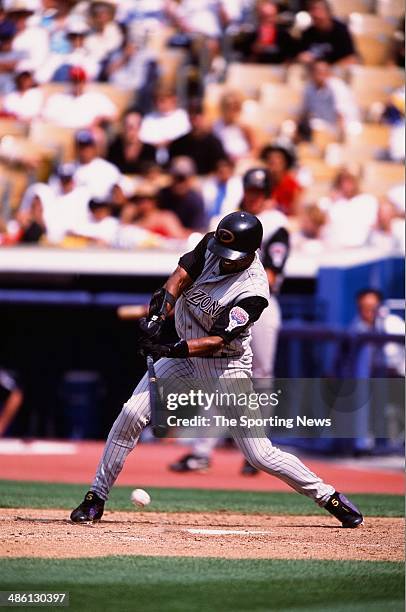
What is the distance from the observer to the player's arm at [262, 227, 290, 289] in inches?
285

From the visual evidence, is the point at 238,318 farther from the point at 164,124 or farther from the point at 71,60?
the point at 71,60

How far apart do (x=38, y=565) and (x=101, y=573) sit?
8.8 inches

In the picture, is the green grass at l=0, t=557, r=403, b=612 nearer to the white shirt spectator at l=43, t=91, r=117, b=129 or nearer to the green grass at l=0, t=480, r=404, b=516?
the green grass at l=0, t=480, r=404, b=516

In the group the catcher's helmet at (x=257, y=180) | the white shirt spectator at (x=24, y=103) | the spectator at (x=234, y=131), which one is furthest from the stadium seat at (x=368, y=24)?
the catcher's helmet at (x=257, y=180)

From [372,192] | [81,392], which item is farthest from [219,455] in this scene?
[372,192]

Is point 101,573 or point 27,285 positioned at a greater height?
point 101,573

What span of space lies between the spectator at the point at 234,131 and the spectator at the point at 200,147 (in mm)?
134

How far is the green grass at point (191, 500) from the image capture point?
618 cm

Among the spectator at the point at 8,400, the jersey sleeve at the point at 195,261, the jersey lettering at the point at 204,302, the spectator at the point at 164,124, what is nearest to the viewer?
the jersey lettering at the point at 204,302

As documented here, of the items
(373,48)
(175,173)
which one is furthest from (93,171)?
(373,48)

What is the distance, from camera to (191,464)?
796 cm

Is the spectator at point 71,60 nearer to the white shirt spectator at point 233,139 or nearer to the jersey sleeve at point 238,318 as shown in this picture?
the white shirt spectator at point 233,139

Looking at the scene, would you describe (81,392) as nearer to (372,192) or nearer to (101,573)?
(372,192)

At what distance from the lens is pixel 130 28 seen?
11695mm
